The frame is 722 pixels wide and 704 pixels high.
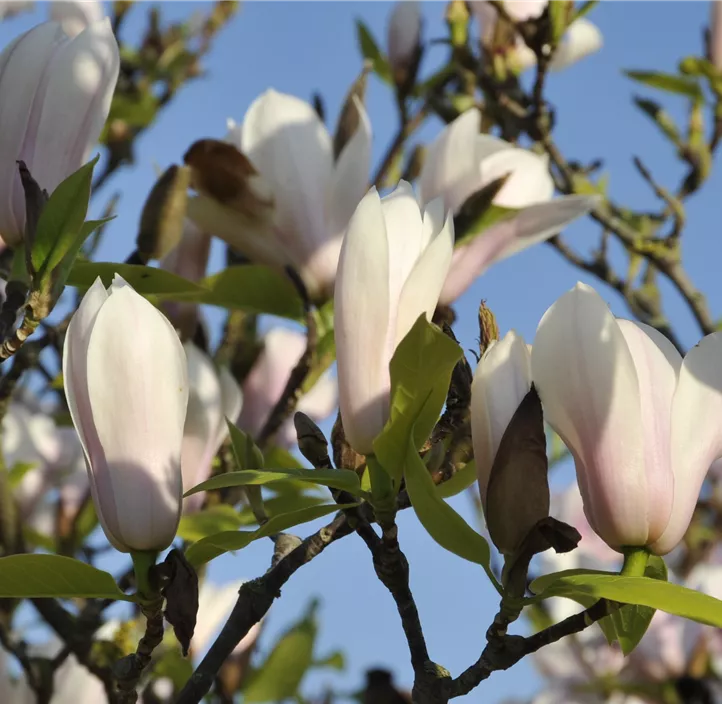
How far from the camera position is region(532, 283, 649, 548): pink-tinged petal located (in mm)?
709

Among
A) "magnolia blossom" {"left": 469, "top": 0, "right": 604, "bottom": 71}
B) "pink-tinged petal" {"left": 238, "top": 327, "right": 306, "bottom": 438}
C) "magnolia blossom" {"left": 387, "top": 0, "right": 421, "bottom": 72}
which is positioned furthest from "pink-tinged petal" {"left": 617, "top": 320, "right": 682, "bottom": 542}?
"magnolia blossom" {"left": 387, "top": 0, "right": 421, "bottom": 72}

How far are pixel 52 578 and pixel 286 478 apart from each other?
0.18 metres

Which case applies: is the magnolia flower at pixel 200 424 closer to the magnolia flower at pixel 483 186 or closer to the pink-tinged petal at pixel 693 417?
the magnolia flower at pixel 483 186

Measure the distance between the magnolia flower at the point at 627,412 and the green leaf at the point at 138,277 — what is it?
389 mm

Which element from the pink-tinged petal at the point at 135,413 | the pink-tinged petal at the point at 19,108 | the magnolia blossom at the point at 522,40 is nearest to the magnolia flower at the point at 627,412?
the pink-tinged petal at the point at 135,413

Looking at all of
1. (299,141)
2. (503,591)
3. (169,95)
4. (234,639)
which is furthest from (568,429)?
(169,95)

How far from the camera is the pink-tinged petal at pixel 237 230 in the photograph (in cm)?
124

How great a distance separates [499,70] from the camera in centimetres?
173

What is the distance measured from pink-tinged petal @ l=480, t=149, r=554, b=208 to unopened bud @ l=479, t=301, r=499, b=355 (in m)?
0.42

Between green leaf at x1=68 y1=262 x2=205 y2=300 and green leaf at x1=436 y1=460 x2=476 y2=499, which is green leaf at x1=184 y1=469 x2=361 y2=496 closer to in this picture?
green leaf at x1=436 y1=460 x2=476 y2=499

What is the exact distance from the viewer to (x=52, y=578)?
73cm

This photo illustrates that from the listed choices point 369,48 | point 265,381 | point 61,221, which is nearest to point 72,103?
point 61,221

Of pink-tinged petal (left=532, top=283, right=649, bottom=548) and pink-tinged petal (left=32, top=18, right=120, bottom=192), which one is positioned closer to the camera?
pink-tinged petal (left=532, top=283, right=649, bottom=548)

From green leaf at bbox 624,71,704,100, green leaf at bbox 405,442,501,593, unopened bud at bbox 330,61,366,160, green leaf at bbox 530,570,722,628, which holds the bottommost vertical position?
green leaf at bbox 530,570,722,628
